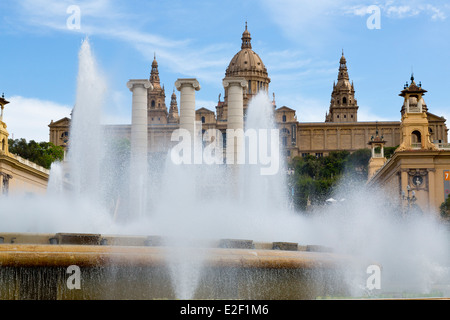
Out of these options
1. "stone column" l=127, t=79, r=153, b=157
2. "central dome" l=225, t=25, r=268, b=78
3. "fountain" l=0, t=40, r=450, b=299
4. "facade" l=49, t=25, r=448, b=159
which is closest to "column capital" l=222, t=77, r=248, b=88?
"fountain" l=0, t=40, r=450, b=299

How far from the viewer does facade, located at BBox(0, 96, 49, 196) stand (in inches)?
2172

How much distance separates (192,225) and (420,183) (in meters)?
33.2

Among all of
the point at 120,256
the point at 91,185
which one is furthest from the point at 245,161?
the point at 120,256

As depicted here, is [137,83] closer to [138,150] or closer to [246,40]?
[138,150]

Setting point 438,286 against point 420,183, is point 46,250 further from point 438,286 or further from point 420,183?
point 420,183

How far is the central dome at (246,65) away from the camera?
18225 cm

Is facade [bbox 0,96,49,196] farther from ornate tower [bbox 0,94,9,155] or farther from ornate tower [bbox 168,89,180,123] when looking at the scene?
ornate tower [bbox 168,89,180,123]

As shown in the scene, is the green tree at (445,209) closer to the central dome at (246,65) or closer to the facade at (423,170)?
the facade at (423,170)

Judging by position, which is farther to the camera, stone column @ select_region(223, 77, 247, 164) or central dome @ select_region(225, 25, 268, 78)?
central dome @ select_region(225, 25, 268, 78)

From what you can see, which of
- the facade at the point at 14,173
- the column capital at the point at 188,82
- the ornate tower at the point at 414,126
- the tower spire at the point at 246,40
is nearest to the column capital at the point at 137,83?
the column capital at the point at 188,82

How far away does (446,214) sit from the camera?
48.0 m

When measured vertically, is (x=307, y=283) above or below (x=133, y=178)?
below

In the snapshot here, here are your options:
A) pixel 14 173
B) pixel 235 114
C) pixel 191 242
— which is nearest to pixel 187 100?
pixel 235 114

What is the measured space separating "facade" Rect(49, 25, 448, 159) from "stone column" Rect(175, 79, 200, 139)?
10319 centimetres
